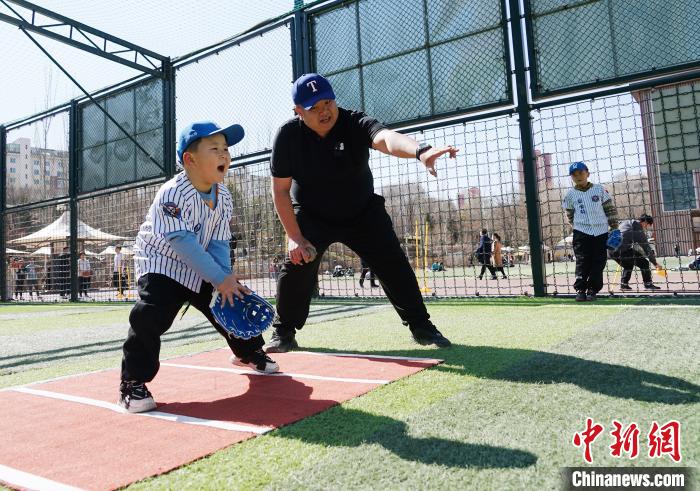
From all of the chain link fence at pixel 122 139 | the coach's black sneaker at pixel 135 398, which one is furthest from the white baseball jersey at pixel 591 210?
the chain link fence at pixel 122 139

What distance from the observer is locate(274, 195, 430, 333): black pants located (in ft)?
12.0

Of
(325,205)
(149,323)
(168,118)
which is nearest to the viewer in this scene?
(149,323)

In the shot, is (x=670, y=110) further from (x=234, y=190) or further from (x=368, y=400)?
(x=234, y=190)

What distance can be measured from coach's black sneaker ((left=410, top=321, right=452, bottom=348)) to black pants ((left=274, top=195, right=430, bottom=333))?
46 millimetres

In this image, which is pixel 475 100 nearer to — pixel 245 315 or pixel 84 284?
pixel 245 315

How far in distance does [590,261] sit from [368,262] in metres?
4.01

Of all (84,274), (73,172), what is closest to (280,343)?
(73,172)

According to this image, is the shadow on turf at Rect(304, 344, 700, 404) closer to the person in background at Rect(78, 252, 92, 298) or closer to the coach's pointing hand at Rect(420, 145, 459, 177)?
the coach's pointing hand at Rect(420, 145, 459, 177)

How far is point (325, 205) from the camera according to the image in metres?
3.60

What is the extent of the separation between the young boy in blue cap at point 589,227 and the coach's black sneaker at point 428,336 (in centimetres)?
345

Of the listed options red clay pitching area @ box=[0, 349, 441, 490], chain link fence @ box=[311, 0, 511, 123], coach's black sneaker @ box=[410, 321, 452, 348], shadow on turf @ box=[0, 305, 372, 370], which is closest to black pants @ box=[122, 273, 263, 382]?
red clay pitching area @ box=[0, 349, 441, 490]

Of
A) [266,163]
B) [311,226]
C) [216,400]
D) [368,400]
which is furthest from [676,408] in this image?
[266,163]

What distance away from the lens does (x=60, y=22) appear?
935 cm

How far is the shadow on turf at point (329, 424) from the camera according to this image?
1529 millimetres
